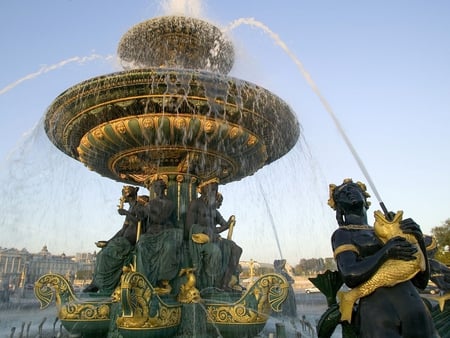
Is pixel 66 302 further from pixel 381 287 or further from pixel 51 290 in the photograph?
pixel 381 287

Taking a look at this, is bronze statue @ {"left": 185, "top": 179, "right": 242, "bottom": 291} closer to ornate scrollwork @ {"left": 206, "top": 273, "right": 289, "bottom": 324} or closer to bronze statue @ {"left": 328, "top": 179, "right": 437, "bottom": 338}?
ornate scrollwork @ {"left": 206, "top": 273, "right": 289, "bottom": 324}

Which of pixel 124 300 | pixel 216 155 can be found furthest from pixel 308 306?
pixel 124 300

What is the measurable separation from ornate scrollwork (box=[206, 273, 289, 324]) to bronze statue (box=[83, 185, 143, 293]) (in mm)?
1718

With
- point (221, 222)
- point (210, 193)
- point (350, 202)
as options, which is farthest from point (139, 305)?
point (350, 202)

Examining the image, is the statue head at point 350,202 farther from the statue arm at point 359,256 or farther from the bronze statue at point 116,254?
the bronze statue at point 116,254

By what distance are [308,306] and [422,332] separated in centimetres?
1932

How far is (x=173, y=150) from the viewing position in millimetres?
7051

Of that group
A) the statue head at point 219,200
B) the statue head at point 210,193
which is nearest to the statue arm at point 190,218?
the statue head at point 210,193

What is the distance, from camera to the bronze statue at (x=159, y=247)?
19.9ft

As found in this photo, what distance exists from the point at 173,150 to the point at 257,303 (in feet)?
9.58

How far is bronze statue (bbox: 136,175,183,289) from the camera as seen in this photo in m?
6.07

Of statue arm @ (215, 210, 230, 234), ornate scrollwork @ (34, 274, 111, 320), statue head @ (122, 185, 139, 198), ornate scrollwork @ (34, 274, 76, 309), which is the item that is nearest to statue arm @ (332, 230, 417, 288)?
ornate scrollwork @ (34, 274, 111, 320)

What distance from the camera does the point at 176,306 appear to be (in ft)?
19.1

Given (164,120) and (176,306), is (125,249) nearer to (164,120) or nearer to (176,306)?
(176,306)
